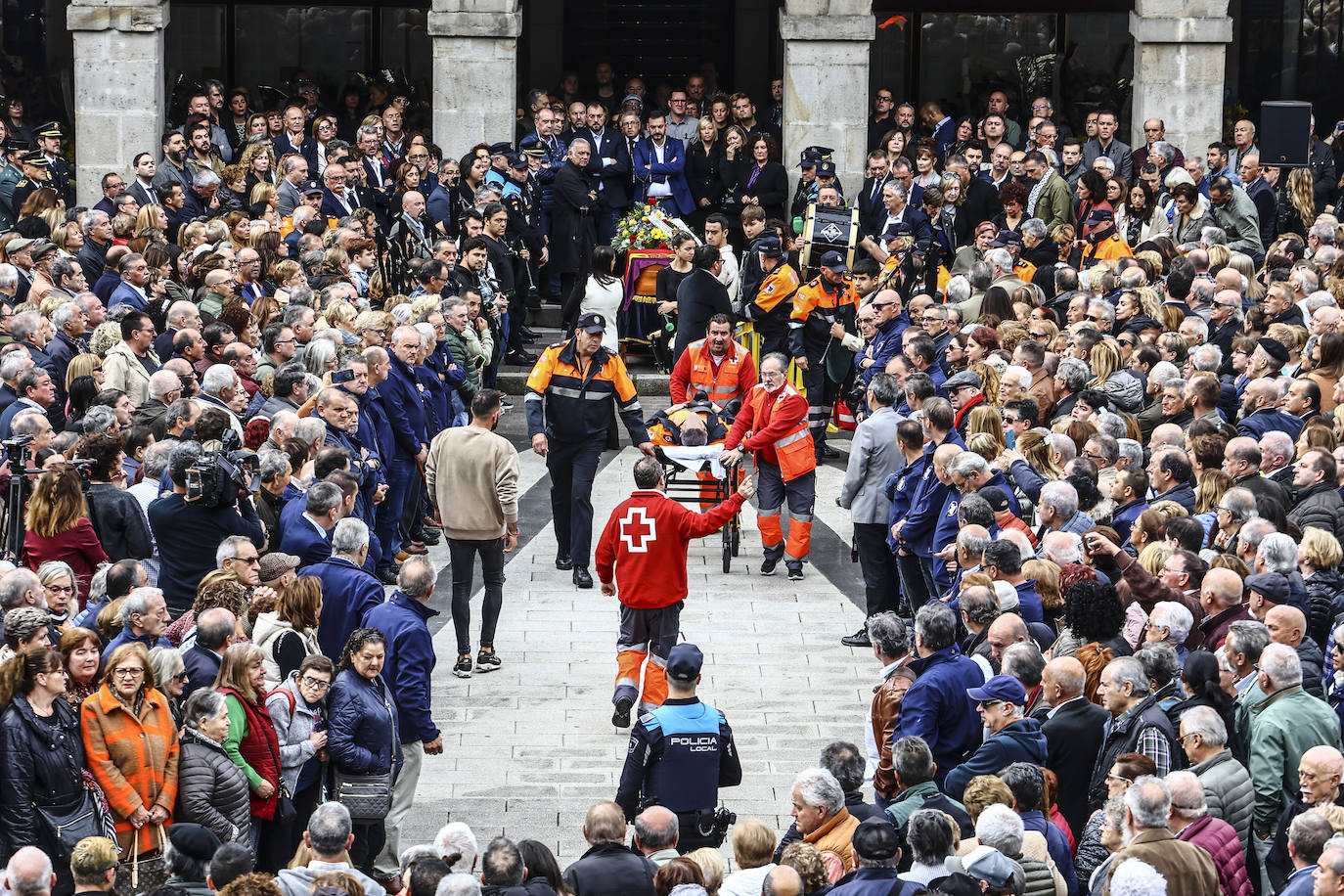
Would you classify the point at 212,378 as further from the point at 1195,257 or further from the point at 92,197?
the point at 92,197

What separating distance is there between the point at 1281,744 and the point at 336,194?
12.3 meters

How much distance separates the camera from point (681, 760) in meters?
8.45

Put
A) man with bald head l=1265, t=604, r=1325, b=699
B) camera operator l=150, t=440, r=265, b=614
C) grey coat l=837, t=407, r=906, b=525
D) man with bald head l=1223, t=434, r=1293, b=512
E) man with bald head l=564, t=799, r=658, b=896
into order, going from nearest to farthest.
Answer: man with bald head l=564, t=799, r=658, b=896
man with bald head l=1265, t=604, r=1325, b=699
camera operator l=150, t=440, r=265, b=614
man with bald head l=1223, t=434, r=1293, b=512
grey coat l=837, t=407, r=906, b=525

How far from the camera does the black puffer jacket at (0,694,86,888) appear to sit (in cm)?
754

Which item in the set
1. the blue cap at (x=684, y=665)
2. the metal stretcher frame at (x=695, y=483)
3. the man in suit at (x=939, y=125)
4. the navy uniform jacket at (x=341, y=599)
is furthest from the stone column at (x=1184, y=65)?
the blue cap at (x=684, y=665)

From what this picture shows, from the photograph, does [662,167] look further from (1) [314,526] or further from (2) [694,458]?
(1) [314,526]

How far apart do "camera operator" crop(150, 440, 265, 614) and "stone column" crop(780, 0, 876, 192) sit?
1285 cm

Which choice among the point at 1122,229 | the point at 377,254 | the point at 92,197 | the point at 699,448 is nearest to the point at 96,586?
the point at 699,448

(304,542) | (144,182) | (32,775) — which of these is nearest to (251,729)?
(32,775)

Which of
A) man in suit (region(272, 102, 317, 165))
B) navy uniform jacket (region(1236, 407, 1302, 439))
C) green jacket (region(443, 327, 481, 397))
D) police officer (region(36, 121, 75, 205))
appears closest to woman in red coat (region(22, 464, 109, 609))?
green jacket (region(443, 327, 481, 397))

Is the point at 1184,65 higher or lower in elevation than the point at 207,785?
higher

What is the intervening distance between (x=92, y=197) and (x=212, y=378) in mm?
11106

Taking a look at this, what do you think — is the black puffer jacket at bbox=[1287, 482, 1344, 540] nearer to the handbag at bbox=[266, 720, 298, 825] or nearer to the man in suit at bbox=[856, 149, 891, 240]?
the handbag at bbox=[266, 720, 298, 825]

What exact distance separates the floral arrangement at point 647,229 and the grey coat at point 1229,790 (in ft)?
38.3
